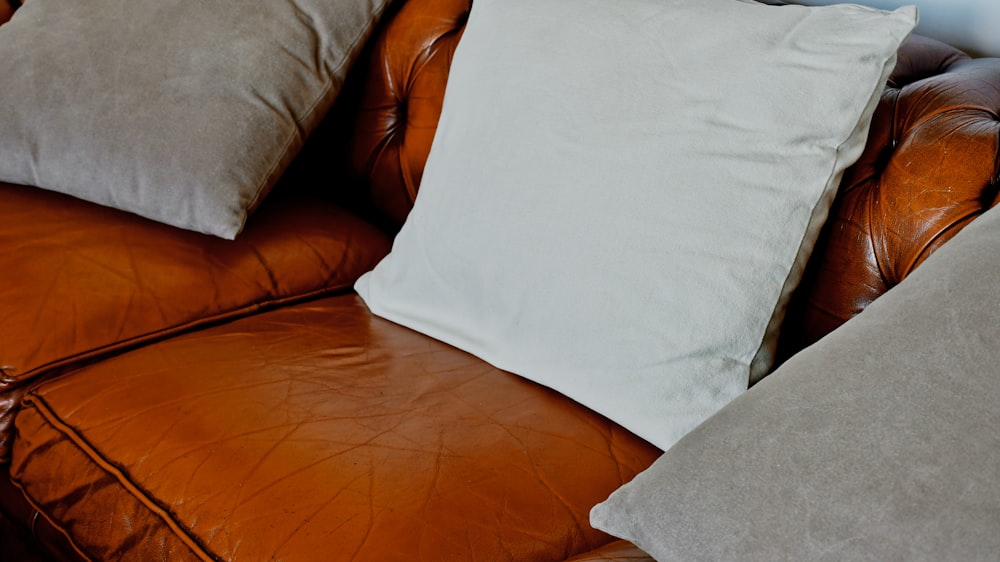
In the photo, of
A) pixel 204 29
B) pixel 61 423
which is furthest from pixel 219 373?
pixel 204 29

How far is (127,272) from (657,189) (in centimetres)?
65

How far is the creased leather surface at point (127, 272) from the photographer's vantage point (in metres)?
1.04

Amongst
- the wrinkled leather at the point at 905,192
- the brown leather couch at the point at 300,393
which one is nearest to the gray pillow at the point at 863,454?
the brown leather couch at the point at 300,393

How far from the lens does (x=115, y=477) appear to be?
0.87 m

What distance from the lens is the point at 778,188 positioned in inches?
34.5

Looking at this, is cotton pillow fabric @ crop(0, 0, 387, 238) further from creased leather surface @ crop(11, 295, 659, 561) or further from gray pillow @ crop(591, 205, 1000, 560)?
gray pillow @ crop(591, 205, 1000, 560)

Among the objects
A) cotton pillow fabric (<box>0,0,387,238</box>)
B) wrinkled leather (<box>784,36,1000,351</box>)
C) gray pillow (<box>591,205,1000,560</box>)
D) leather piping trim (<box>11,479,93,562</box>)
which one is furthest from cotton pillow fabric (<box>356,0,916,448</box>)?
leather piping trim (<box>11,479,93,562</box>)

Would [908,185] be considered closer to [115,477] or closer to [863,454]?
[863,454]

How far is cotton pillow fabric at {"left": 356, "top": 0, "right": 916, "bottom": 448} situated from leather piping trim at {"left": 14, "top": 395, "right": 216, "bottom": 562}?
0.37 meters

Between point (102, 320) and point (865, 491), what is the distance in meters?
0.86

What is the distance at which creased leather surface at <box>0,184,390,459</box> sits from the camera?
40.9 inches

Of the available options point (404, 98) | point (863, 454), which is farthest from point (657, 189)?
point (404, 98)

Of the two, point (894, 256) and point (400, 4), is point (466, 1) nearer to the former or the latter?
point (400, 4)

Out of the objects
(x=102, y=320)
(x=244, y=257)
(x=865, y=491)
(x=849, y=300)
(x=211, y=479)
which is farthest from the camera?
(x=244, y=257)
